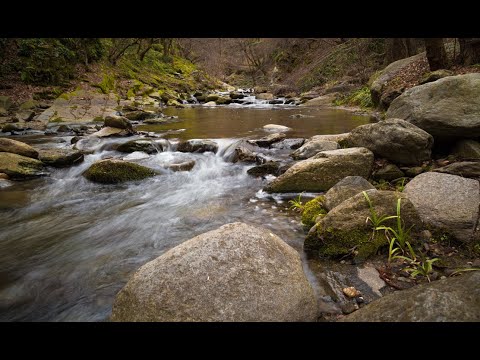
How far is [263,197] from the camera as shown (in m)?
5.60

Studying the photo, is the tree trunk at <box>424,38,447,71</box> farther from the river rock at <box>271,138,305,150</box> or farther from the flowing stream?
the flowing stream

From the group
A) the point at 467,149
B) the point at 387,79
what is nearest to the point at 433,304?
the point at 467,149

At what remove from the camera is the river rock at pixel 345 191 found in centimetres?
409

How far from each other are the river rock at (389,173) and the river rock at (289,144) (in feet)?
11.9

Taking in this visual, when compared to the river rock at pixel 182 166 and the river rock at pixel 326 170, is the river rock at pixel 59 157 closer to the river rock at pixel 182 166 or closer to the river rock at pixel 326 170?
the river rock at pixel 182 166

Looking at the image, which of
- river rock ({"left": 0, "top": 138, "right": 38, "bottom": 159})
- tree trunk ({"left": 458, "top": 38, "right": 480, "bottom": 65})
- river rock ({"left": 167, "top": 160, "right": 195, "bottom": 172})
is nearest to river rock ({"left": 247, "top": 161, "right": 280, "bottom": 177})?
river rock ({"left": 167, "top": 160, "right": 195, "bottom": 172})

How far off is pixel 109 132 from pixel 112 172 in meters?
→ 4.61

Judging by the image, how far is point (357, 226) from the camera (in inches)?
130

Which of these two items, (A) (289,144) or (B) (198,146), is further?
(B) (198,146)

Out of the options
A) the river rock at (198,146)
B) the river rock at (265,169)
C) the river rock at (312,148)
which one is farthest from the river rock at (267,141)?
A: the river rock at (265,169)

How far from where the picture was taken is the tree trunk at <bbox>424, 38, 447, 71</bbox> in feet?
32.3

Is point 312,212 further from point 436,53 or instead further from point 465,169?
point 436,53
